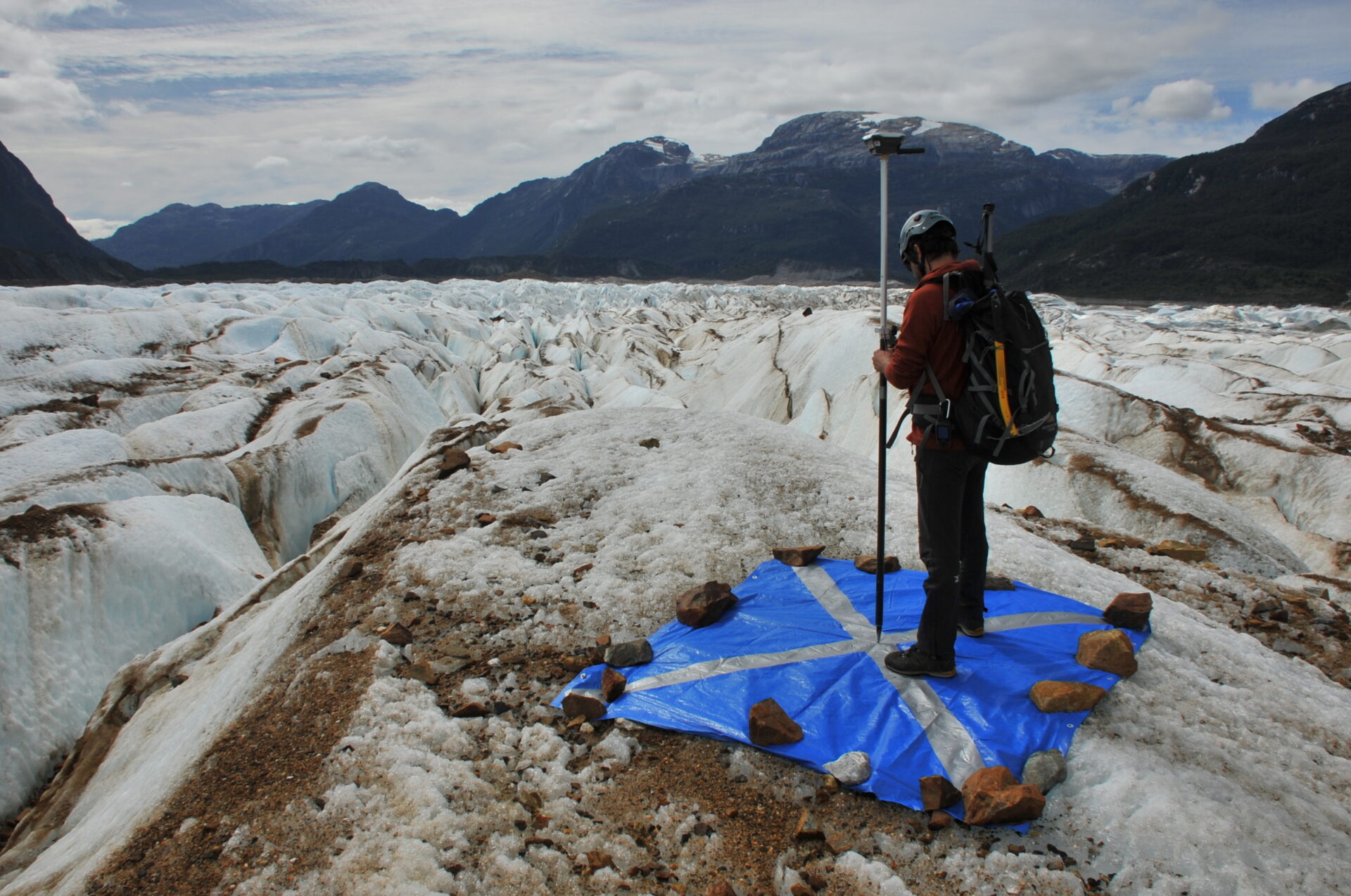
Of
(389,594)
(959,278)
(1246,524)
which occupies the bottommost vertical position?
(1246,524)

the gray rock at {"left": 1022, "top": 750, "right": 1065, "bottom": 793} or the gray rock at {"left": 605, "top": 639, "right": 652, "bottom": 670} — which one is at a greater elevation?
the gray rock at {"left": 605, "top": 639, "right": 652, "bottom": 670}

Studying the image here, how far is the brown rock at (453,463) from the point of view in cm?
538

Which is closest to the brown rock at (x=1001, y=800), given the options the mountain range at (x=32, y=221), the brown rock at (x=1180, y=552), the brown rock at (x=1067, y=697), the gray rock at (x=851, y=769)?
the gray rock at (x=851, y=769)

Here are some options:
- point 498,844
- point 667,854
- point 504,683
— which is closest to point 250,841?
point 498,844

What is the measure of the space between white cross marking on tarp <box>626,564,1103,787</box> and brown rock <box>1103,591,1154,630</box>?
0.07 meters

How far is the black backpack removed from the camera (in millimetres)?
2732

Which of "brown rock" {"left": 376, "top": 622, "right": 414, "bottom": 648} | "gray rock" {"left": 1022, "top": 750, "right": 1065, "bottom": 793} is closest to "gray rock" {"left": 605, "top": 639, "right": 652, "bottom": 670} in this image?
"brown rock" {"left": 376, "top": 622, "right": 414, "bottom": 648}

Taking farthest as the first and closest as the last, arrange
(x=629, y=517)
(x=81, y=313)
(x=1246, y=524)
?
(x=81, y=313)
(x=1246, y=524)
(x=629, y=517)

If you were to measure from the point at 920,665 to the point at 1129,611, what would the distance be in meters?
1.15

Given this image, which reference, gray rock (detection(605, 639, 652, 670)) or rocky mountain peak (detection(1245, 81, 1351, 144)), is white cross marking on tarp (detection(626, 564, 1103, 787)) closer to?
gray rock (detection(605, 639, 652, 670))

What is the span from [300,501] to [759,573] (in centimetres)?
742

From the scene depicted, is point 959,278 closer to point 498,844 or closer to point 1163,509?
point 498,844

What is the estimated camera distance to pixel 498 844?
241cm

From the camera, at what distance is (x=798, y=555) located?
421cm
